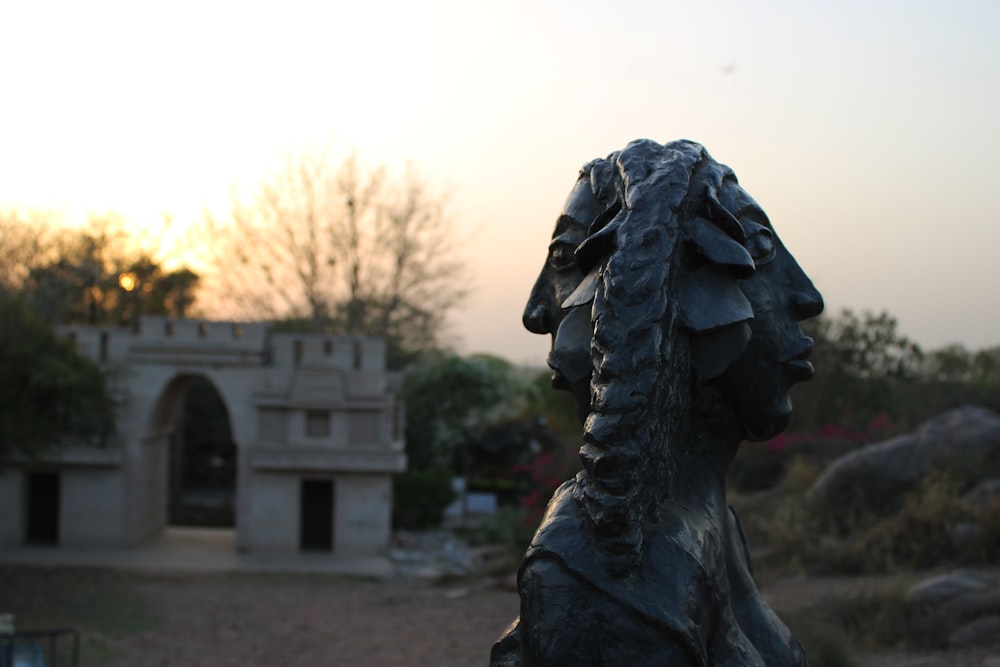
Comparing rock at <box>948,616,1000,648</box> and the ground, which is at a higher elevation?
rock at <box>948,616,1000,648</box>

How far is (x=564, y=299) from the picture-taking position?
244 cm

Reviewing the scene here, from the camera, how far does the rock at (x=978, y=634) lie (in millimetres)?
8977

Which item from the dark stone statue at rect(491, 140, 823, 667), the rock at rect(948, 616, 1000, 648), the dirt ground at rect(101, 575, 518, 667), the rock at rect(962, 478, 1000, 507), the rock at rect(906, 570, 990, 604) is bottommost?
the dirt ground at rect(101, 575, 518, 667)

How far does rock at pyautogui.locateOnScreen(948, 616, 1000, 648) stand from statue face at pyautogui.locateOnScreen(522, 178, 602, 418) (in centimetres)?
824

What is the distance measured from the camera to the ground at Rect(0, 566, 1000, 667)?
11417 mm

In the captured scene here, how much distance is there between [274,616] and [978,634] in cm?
909

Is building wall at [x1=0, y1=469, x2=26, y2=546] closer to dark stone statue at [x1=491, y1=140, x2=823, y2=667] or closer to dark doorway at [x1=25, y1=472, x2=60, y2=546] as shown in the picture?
dark doorway at [x1=25, y1=472, x2=60, y2=546]

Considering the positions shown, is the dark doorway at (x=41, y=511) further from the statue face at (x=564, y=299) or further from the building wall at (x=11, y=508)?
the statue face at (x=564, y=299)

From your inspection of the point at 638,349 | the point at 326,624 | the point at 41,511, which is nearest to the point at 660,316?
the point at 638,349

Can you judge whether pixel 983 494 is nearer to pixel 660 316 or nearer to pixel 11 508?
pixel 660 316

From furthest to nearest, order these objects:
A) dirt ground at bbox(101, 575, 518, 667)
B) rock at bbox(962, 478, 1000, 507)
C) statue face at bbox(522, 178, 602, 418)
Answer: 1. rock at bbox(962, 478, 1000, 507)
2. dirt ground at bbox(101, 575, 518, 667)
3. statue face at bbox(522, 178, 602, 418)

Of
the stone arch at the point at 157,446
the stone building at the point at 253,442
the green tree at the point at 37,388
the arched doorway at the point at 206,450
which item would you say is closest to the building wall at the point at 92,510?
the stone building at the point at 253,442

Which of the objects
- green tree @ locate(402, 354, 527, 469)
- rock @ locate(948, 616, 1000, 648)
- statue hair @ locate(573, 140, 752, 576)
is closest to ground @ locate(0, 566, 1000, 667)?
rock @ locate(948, 616, 1000, 648)

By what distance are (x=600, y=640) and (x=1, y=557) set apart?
17728mm
